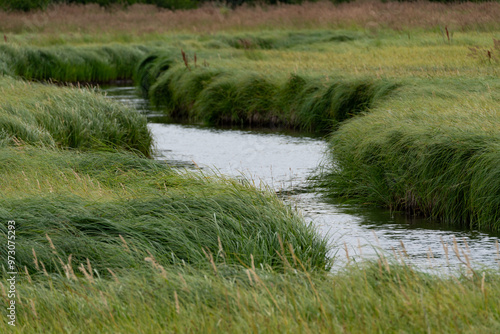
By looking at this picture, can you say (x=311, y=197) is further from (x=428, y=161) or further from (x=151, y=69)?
(x=151, y=69)

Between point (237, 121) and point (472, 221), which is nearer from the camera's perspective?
point (472, 221)

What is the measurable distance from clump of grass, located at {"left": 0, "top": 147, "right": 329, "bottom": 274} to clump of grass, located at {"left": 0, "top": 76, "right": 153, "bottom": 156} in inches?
105

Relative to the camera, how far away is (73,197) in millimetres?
5766

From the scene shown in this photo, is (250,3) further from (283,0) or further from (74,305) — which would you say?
(74,305)

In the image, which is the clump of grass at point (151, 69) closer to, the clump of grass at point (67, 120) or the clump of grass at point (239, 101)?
the clump of grass at point (239, 101)

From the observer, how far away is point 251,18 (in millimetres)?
29297

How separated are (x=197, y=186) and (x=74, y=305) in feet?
8.78

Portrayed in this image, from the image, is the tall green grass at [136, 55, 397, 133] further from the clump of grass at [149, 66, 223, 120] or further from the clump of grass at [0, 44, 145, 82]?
the clump of grass at [0, 44, 145, 82]

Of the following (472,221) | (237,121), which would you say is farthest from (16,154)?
(237,121)

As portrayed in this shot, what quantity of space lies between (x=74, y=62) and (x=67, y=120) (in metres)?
12.1

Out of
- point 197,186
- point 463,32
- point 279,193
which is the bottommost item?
point 279,193

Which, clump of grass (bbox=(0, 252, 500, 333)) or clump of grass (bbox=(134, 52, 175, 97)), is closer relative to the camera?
clump of grass (bbox=(0, 252, 500, 333))

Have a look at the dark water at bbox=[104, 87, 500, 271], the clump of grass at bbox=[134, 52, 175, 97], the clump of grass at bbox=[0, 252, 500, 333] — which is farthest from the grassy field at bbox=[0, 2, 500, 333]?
the clump of grass at bbox=[134, 52, 175, 97]

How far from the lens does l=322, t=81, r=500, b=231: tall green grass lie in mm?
6824
